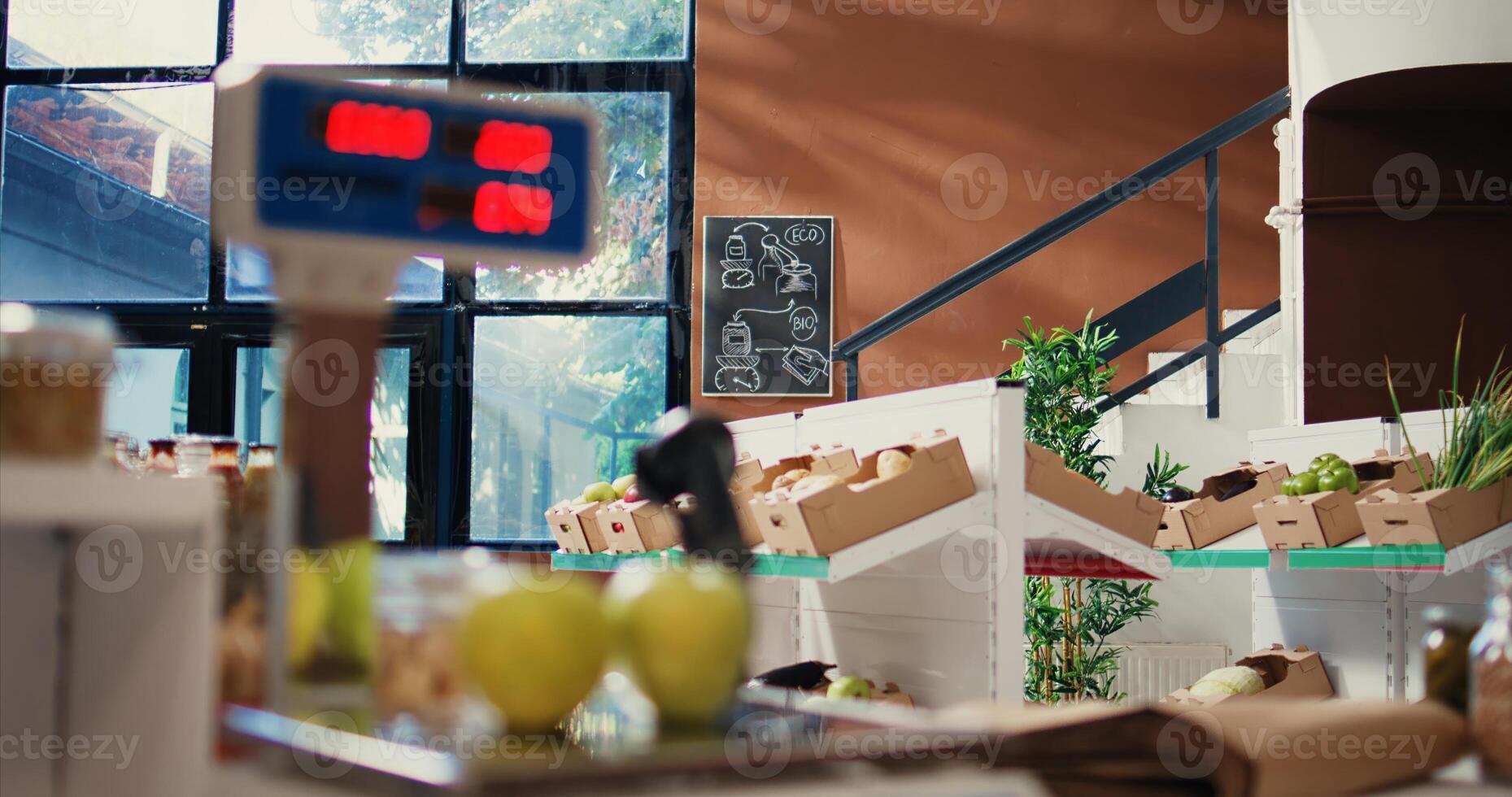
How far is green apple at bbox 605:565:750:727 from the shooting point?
793mm

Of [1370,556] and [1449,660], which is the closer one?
[1449,660]

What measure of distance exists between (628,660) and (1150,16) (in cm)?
607

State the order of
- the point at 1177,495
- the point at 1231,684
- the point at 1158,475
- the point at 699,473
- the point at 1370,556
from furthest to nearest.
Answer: the point at 1158,475
the point at 1177,495
the point at 1231,684
the point at 1370,556
the point at 699,473

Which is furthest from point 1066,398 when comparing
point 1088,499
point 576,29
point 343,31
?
point 343,31

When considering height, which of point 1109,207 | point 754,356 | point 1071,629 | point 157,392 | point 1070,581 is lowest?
point 1071,629

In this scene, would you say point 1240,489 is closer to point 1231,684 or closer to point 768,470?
point 1231,684

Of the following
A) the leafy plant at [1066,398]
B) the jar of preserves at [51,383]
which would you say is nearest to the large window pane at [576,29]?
the leafy plant at [1066,398]

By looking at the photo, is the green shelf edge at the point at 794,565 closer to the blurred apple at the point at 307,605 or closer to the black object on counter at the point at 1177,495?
the black object on counter at the point at 1177,495

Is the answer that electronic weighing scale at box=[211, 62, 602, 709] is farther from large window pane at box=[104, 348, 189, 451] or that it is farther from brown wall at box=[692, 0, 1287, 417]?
large window pane at box=[104, 348, 189, 451]

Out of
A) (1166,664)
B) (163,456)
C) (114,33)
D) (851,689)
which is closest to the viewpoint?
(163,456)

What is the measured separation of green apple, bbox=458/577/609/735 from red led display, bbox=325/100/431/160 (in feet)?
0.93

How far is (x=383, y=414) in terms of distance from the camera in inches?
261

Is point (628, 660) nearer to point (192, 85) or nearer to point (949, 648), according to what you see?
point (949, 648)

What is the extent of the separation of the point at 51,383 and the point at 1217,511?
2989mm
